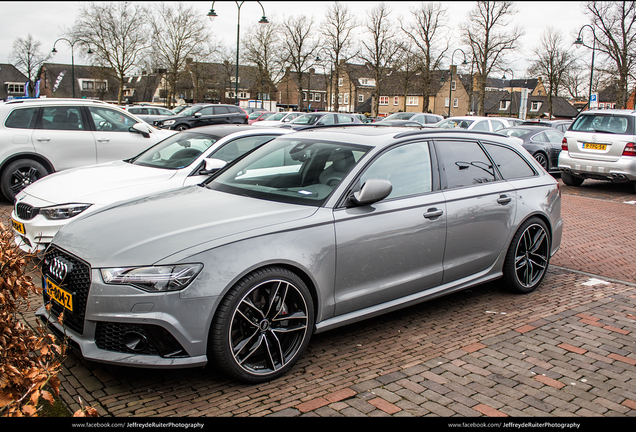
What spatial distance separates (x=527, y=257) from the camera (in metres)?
5.52

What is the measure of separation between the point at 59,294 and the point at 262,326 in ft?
4.42

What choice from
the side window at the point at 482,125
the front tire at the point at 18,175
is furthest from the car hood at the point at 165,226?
the side window at the point at 482,125

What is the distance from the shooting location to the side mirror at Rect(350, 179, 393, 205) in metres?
3.90

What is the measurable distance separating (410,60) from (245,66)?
23.1 metres

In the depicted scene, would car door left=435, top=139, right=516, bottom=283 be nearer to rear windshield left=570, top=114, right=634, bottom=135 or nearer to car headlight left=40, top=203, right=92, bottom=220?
car headlight left=40, top=203, right=92, bottom=220

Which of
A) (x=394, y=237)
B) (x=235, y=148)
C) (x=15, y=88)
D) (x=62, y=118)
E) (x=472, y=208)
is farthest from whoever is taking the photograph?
(x=15, y=88)

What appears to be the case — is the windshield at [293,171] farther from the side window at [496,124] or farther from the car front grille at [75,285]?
the side window at [496,124]

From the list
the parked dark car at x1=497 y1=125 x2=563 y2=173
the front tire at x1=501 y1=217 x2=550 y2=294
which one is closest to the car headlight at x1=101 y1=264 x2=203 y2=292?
the front tire at x1=501 y1=217 x2=550 y2=294

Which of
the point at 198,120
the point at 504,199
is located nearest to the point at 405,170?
the point at 504,199

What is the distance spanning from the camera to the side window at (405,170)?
14.1 ft

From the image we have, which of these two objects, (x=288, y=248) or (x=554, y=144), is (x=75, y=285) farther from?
(x=554, y=144)

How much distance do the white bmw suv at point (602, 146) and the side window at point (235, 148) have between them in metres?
9.42

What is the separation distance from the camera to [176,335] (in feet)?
10.2

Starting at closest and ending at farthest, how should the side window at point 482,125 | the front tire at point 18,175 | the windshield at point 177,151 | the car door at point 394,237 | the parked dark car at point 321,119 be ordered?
the car door at point 394,237 → the windshield at point 177,151 → the front tire at point 18,175 → the side window at point 482,125 → the parked dark car at point 321,119
